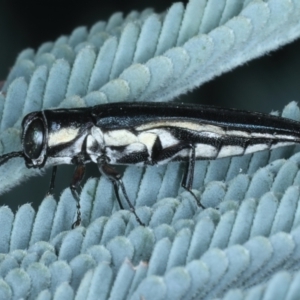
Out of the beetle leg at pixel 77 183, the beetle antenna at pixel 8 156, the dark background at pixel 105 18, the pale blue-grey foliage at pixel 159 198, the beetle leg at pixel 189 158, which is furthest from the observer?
the dark background at pixel 105 18

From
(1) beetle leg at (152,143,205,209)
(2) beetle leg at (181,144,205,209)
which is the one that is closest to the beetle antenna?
(1) beetle leg at (152,143,205,209)

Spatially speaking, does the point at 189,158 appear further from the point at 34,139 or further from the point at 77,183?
the point at 34,139

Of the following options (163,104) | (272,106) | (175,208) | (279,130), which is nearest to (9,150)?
(163,104)

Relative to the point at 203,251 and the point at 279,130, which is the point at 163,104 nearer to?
the point at 279,130

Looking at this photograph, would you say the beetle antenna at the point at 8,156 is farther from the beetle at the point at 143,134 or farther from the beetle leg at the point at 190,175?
the beetle leg at the point at 190,175

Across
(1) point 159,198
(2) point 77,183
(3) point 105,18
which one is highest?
(3) point 105,18

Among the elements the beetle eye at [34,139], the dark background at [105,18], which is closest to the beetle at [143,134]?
the beetle eye at [34,139]

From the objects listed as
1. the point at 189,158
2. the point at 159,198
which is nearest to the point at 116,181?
the point at 159,198

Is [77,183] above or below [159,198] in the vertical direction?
above
